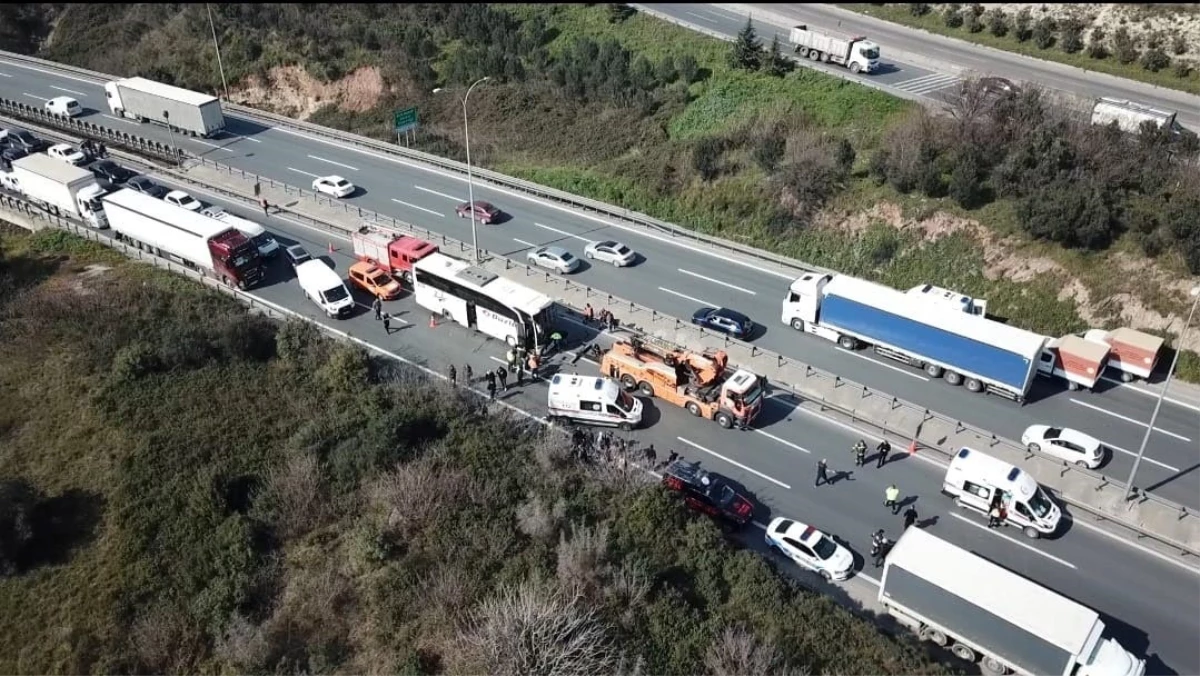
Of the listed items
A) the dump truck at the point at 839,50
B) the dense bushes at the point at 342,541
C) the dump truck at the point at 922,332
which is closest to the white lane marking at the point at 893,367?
the dump truck at the point at 922,332

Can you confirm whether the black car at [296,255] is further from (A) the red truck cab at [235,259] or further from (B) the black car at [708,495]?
(B) the black car at [708,495]

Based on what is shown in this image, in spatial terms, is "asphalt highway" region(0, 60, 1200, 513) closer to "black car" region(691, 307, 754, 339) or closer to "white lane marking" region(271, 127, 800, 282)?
"white lane marking" region(271, 127, 800, 282)

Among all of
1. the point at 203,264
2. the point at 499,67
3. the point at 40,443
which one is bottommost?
the point at 40,443

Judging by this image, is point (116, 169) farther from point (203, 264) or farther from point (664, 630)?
point (664, 630)

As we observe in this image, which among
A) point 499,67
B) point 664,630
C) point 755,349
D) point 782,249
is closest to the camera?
point 664,630

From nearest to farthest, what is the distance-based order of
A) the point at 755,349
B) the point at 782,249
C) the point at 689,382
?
the point at 689,382 < the point at 755,349 < the point at 782,249

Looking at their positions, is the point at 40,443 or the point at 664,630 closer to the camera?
the point at 664,630

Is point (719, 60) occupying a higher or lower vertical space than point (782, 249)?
higher

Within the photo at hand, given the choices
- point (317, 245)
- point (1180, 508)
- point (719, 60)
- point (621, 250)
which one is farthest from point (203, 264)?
point (1180, 508)
